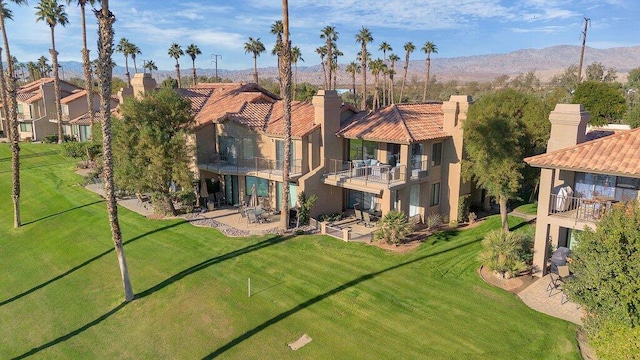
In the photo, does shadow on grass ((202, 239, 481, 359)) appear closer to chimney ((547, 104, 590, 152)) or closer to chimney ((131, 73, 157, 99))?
chimney ((547, 104, 590, 152))

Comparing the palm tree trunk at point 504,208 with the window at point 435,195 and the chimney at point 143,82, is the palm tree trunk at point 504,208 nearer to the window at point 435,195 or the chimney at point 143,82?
the window at point 435,195

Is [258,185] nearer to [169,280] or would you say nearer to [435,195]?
[169,280]

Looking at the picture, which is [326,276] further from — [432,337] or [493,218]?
[493,218]

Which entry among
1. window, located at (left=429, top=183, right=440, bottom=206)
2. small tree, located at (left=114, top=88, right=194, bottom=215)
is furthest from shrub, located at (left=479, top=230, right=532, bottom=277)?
small tree, located at (left=114, top=88, right=194, bottom=215)

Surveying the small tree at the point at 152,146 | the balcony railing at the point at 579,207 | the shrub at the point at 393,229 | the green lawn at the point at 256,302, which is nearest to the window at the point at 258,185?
the small tree at the point at 152,146

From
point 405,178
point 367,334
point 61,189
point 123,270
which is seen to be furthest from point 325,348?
point 61,189

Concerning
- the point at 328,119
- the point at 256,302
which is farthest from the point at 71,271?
the point at 328,119
